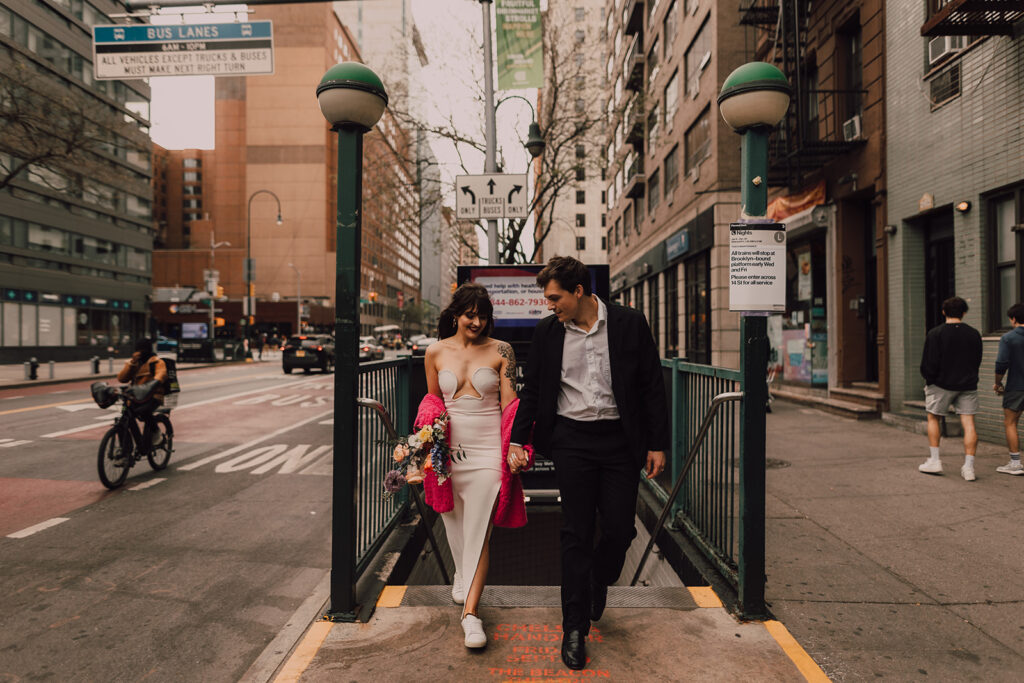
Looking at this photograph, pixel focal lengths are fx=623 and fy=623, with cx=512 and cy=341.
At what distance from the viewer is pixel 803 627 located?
11.2 feet

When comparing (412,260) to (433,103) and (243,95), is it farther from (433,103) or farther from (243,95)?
(433,103)

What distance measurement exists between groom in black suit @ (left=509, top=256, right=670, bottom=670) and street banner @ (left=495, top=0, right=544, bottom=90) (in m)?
8.00

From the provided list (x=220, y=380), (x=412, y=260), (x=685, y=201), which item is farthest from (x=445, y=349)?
(x=412, y=260)

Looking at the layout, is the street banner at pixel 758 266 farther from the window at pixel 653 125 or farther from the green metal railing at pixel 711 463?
the window at pixel 653 125

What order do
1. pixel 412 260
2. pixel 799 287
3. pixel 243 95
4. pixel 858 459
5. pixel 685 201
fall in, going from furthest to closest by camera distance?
pixel 412 260 < pixel 243 95 < pixel 685 201 < pixel 799 287 < pixel 858 459

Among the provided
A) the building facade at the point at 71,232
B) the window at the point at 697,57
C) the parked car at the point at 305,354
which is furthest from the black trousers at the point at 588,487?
the building facade at the point at 71,232

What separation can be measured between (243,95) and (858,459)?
8819 centimetres

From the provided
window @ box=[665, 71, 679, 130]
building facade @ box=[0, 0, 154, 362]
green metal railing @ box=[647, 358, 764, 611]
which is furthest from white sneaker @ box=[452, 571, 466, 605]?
building facade @ box=[0, 0, 154, 362]

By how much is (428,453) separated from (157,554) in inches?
117

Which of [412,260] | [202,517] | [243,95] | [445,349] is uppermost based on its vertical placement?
[243,95]

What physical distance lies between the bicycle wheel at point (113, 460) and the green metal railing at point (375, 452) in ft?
12.4

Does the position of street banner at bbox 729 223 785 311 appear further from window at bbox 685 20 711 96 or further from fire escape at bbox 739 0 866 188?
window at bbox 685 20 711 96

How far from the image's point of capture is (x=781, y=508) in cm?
573

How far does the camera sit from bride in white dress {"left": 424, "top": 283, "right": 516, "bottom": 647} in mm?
3387
